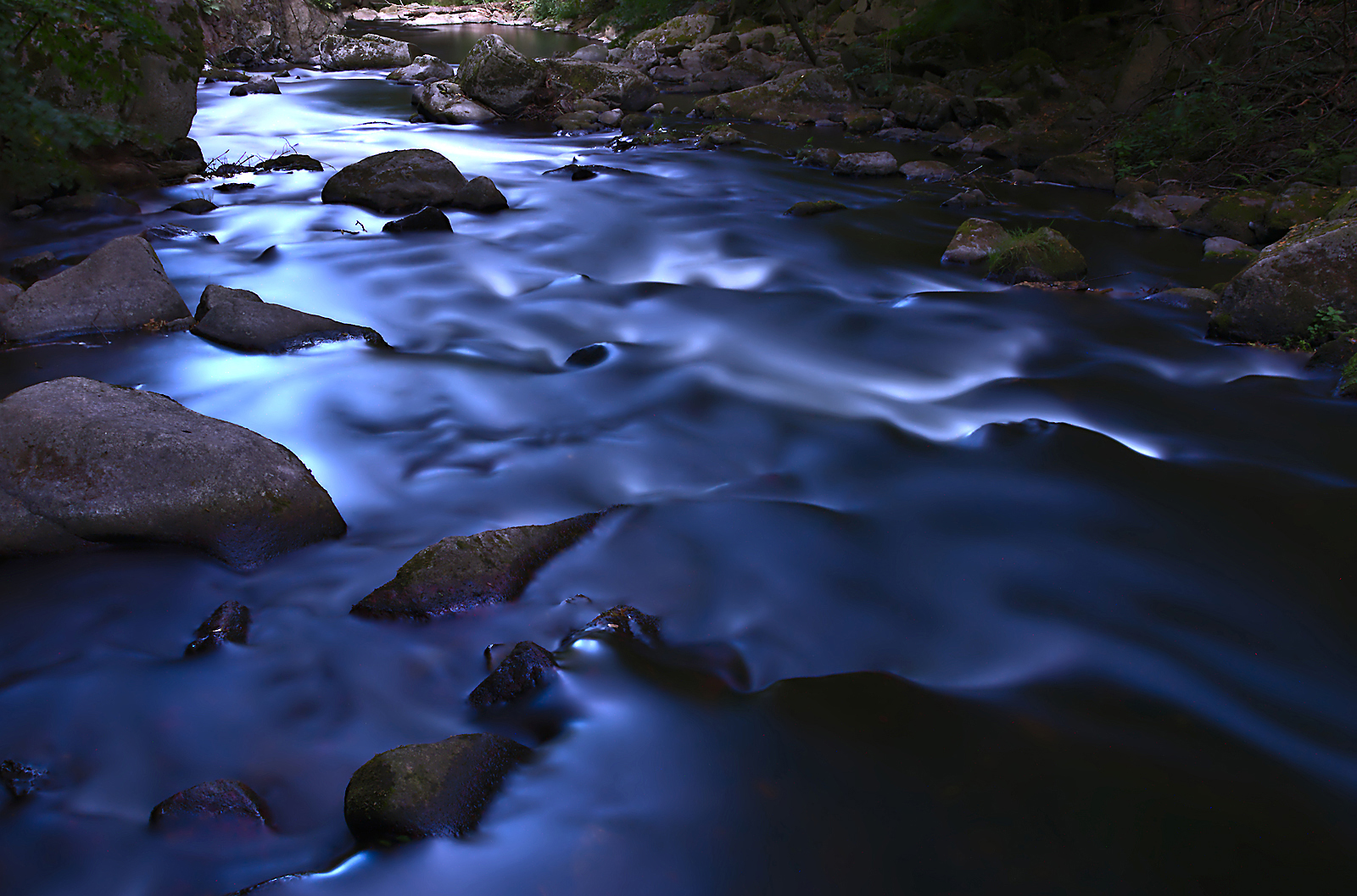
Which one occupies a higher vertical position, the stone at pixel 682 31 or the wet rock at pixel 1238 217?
the stone at pixel 682 31

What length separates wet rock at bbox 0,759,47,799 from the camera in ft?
7.07

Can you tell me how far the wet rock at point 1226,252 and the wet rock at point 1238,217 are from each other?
0.29 metres

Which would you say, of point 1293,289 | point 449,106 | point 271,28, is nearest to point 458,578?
point 1293,289

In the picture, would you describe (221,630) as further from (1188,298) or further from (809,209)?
(809,209)

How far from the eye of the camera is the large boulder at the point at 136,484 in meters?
2.97

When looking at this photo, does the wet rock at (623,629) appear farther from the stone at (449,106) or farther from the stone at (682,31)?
the stone at (682,31)

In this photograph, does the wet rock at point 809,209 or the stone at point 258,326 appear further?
the wet rock at point 809,209

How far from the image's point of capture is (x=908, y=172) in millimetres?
11430

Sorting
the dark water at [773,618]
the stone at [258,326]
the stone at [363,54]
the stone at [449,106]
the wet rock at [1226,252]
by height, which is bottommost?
the dark water at [773,618]

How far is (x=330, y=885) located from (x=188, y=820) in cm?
44

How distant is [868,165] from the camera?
1132cm

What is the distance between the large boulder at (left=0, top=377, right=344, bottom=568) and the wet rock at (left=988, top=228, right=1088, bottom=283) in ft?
20.1

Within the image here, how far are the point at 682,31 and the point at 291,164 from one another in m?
18.3

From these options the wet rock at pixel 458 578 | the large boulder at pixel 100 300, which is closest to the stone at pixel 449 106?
the large boulder at pixel 100 300
